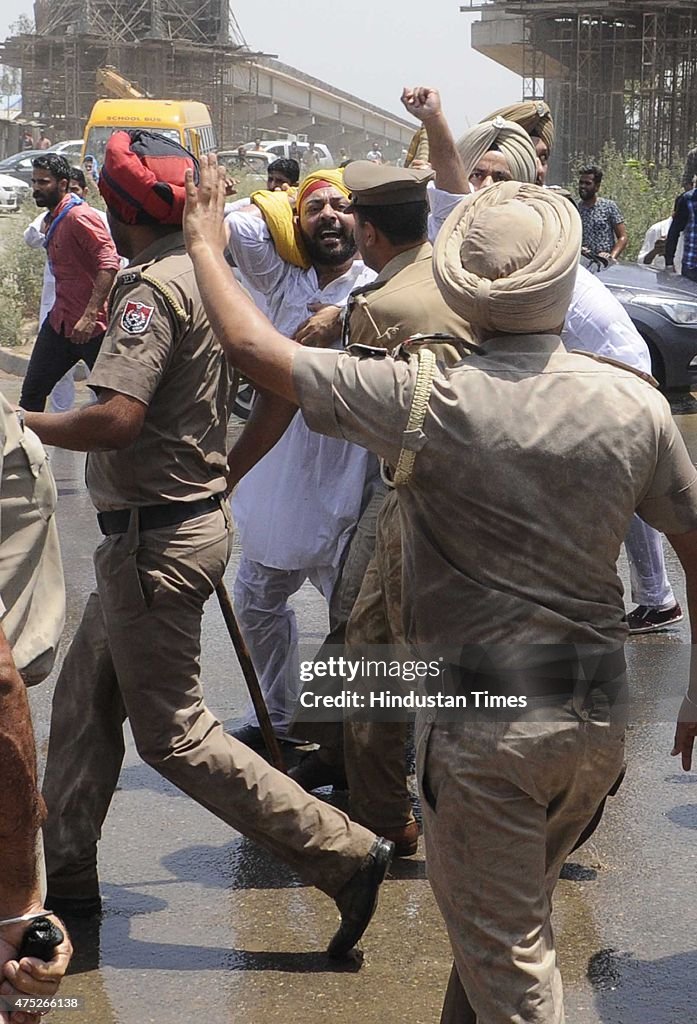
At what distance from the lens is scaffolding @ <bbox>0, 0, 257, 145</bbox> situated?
6594 centimetres

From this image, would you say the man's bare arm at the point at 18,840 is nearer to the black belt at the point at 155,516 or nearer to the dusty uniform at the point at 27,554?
the dusty uniform at the point at 27,554

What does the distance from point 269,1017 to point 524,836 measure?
1.14 metres

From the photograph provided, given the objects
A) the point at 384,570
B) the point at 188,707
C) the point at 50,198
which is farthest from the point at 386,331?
the point at 50,198

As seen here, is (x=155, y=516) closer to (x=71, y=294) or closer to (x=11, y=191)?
(x=71, y=294)

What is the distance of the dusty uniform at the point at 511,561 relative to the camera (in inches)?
99.1

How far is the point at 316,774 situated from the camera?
15.4 feet

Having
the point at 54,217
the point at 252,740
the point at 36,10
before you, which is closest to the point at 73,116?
the point at 36,10

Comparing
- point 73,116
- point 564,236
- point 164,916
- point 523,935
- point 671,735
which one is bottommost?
point 73,116

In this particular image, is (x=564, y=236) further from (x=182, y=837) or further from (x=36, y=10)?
(x=36, y=10)

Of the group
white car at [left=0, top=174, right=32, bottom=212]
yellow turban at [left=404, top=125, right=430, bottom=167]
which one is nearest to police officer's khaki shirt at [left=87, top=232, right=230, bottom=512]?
yellow turban at [left=404, top=125, right=430, bottom=167]

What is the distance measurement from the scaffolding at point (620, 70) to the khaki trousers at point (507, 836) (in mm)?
33770

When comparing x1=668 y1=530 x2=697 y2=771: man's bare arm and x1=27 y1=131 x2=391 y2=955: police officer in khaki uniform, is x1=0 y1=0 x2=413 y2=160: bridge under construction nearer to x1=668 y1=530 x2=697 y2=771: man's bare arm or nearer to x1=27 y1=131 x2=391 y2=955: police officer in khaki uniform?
x1=27 y1=131 x2=391 y2=955: police officer in khaki uniform

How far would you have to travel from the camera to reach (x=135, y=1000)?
3.52m

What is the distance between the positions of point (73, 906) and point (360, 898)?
758 millimetres
